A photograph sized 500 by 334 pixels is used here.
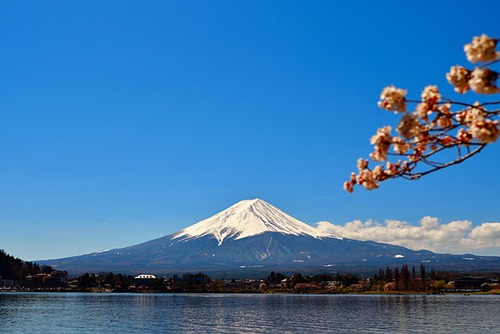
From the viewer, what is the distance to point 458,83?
3861mm

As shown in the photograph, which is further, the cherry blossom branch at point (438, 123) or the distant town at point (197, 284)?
the distant town at point (197, 284)

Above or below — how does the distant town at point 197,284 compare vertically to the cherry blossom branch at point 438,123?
below

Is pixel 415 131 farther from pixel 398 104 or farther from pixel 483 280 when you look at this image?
pixel 483 280

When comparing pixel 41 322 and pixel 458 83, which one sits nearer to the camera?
pixel 458 83

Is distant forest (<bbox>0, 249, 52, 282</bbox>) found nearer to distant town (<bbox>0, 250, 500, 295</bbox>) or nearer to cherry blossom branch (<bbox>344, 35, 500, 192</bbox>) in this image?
distant town (<bbox>0, 250, 500, 295</bbox>)

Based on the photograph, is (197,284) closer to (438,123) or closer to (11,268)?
(11,268)

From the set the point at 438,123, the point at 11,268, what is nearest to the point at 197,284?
the point at 11,268

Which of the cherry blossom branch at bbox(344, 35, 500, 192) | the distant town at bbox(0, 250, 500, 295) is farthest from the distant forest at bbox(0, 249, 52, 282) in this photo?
the cherry blossom branch at bbox(344, 35, 500, 192)

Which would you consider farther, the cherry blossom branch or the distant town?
the distant town

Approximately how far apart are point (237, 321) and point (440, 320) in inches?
659

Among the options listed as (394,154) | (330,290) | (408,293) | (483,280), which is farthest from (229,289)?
(394,154)

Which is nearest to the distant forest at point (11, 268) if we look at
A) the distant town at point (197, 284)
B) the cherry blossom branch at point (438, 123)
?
the distant town at point (197, 284)

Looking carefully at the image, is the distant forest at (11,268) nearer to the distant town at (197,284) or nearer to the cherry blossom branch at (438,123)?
the distant town at (197,284)

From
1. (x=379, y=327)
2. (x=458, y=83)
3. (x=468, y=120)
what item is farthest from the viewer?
(x=379, y=327)
